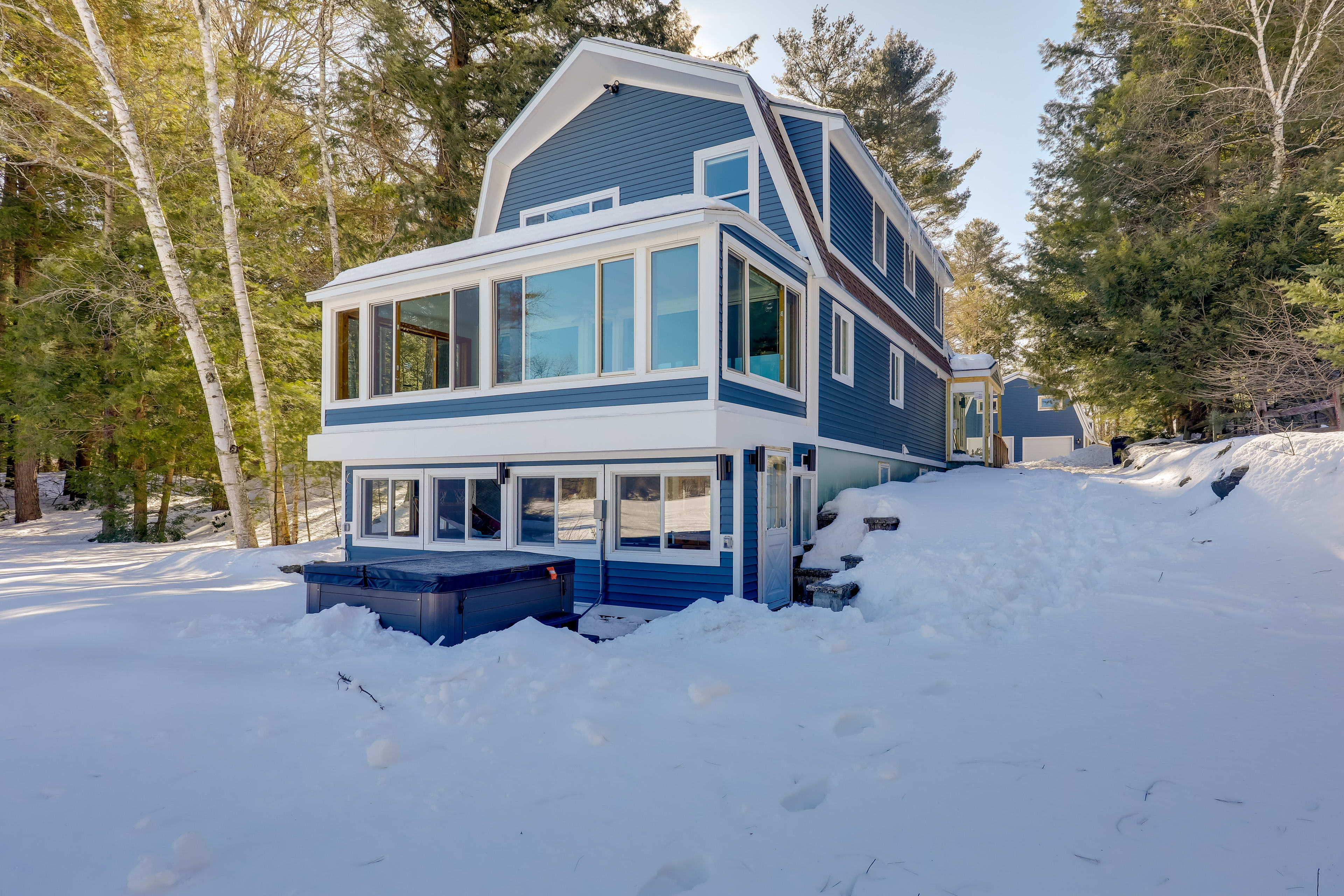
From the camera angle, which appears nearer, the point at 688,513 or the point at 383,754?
the point at 383,754

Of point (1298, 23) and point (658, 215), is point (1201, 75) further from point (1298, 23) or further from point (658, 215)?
point (658, 215)

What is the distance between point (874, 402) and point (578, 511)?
22.5ft

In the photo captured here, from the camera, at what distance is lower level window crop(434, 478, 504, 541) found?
10414 mm

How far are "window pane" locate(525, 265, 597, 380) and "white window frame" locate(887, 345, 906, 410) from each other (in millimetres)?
7910

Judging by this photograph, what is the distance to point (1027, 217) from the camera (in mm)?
24609

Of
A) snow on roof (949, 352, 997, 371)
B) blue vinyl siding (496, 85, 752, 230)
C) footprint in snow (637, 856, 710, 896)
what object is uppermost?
blue vinyl siding (496, 85, 752, 230)

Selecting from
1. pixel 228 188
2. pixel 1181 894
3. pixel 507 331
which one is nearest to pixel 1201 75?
pixel 507 331

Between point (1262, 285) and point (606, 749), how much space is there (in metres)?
17.2

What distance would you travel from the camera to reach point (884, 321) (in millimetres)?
13836

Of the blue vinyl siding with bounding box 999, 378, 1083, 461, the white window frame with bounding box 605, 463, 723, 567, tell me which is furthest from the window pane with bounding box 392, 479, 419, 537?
the blue vinyl siding with bounding box 999, 378, 1083, 461

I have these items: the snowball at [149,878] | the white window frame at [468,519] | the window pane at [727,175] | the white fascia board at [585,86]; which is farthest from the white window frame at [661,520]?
the snowball at [149,878]

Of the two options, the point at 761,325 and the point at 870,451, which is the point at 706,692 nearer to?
the point at 761,325

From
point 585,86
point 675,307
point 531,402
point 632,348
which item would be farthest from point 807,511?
point 585,86

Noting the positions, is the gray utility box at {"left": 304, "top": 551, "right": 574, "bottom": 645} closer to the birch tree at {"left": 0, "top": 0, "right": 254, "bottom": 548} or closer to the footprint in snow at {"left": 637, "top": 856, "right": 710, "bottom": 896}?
the footprint in snow at {"left": 637, "top": 856, "right": 710, "bottom": 896}
